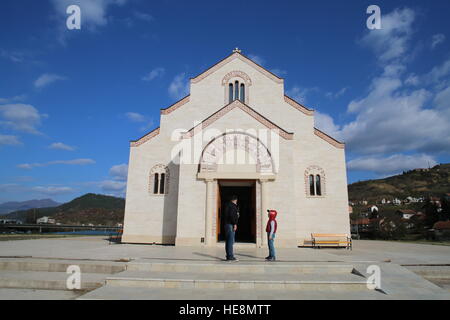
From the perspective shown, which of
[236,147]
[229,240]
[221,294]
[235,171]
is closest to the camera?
[221,294]

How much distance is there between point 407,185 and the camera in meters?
127

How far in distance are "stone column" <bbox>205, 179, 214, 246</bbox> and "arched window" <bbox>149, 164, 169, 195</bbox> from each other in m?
4.84

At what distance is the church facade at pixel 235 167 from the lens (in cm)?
1658

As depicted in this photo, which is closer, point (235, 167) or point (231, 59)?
point (235, 167)

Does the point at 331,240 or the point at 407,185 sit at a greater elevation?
the point at 407,185

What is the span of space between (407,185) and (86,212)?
145807 millimetres

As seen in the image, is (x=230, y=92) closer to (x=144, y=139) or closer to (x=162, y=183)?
(x=144, y=139)

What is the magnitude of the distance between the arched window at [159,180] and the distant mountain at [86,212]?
79259 millimetres

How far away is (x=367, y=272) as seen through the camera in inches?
341

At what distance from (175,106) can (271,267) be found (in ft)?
52.9

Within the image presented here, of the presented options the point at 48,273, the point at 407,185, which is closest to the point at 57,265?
the point at 48,273
